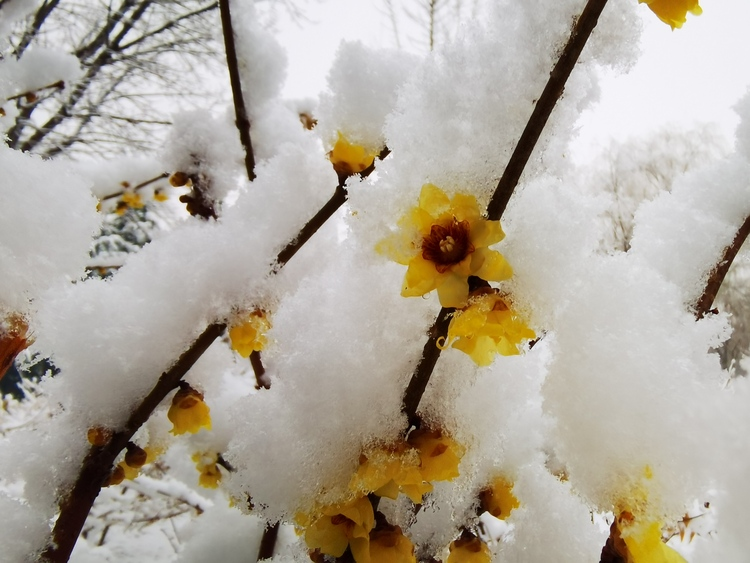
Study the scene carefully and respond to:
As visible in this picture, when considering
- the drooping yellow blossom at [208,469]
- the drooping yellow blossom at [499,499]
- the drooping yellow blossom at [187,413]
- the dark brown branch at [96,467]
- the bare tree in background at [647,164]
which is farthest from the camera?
the bare tree in background at [647,164]

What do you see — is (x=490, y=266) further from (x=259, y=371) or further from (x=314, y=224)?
(x=259, y=371)

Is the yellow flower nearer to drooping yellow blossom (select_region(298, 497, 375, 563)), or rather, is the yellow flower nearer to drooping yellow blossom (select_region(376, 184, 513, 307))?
drooping yellow blossom (select_region(376, 184, 513, 307))

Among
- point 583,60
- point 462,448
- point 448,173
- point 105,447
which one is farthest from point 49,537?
point 583,60

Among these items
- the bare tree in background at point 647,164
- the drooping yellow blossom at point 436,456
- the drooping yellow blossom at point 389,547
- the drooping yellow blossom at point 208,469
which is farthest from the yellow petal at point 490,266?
the bare tree in background at point 647,164

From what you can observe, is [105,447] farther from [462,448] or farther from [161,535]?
[161,535]

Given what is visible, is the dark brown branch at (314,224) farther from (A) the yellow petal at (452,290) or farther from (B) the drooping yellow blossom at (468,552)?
(B) the drooping yellow blossom at (468,552)

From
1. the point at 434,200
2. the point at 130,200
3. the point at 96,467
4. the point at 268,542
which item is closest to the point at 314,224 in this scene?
the point at 434,200

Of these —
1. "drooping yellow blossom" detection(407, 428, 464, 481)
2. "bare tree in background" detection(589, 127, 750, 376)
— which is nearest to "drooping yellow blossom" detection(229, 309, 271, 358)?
"drooping yellow blossom" detection(407, 428, 464, 481)
